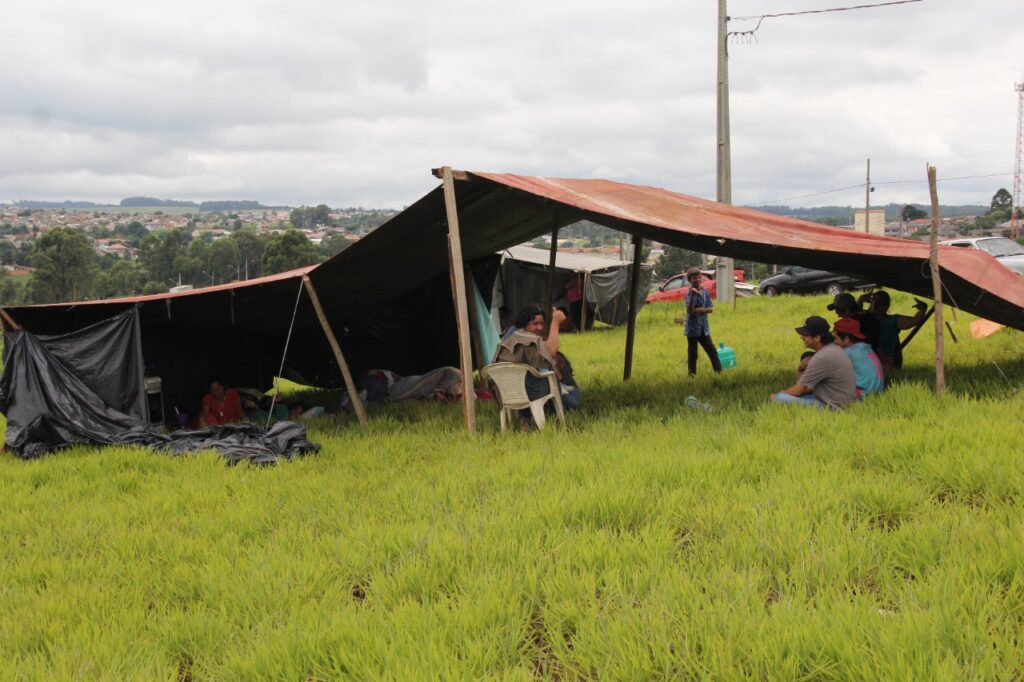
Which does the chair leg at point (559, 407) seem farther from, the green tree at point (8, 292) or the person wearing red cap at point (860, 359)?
the green tree at point (8, 292)

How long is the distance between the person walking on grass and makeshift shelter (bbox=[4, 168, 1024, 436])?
712 mm

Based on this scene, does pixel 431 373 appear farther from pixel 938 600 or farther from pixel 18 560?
pixel 938 600

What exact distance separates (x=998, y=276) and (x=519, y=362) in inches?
161

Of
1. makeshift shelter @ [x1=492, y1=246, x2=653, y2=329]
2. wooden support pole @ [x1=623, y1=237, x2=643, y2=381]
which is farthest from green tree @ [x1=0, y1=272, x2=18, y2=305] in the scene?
wooden support pole @ [x1=623, y1=237, x2=643, y2=381]

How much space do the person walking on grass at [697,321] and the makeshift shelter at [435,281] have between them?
712 mm

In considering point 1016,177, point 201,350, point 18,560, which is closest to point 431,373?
point 201,350

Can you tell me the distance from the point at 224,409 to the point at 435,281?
3047 millimetres

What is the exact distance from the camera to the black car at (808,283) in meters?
23.5

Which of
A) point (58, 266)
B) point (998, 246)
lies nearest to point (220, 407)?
point (998, 246)

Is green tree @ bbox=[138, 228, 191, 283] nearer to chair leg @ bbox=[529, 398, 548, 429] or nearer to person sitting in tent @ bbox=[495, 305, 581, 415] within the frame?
person sitting in tent @ bbox=[495, 305, 581, 415]

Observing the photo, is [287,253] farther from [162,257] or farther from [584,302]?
[584,302]

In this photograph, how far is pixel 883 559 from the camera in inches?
131

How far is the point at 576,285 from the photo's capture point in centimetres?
1839

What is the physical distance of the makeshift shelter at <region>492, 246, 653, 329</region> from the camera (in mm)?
18125
